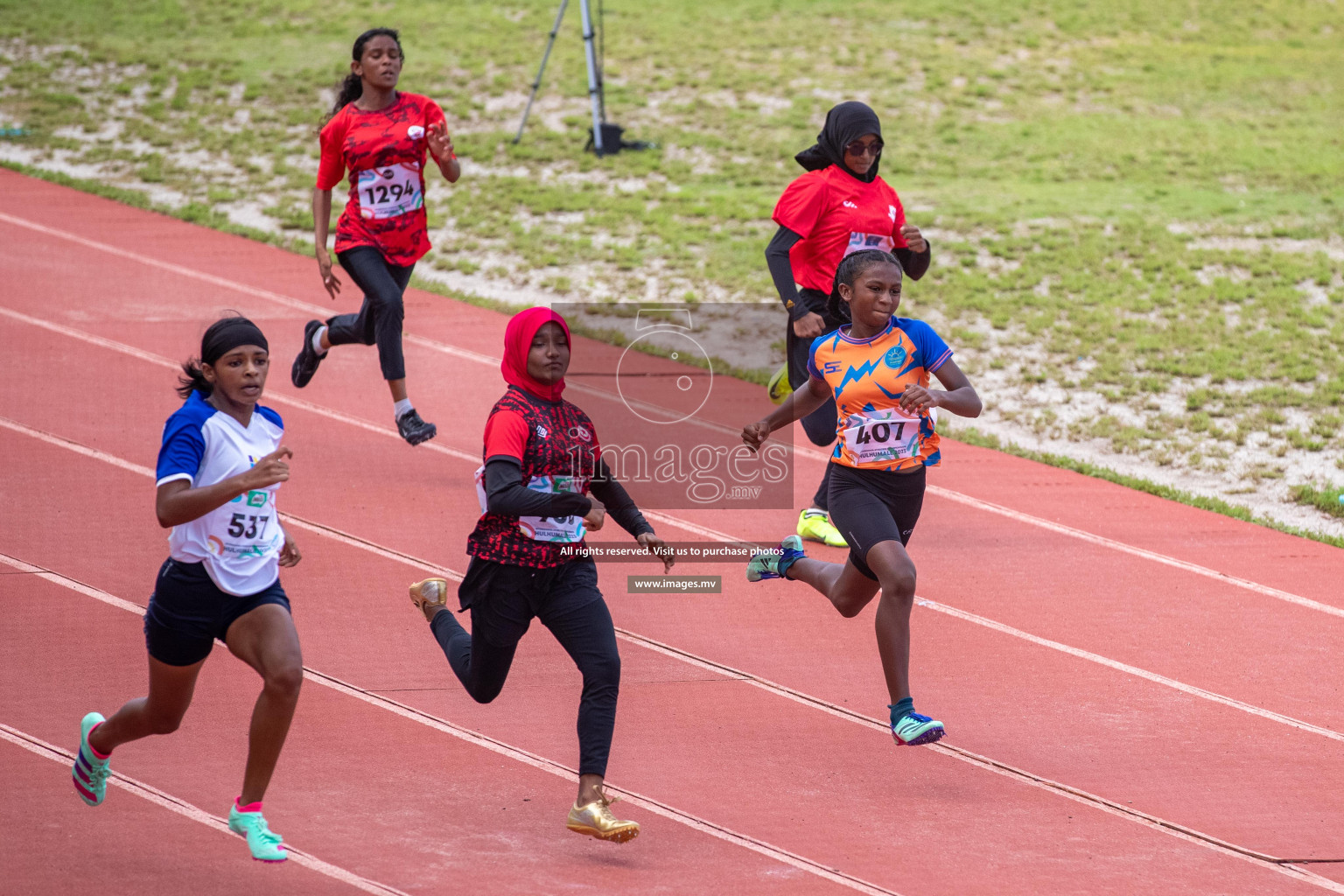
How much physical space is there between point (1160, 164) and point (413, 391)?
11772 mm

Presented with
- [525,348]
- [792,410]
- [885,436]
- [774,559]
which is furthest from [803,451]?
[525,348]

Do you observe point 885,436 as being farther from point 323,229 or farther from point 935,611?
point 323,229

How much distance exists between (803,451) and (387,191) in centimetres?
355

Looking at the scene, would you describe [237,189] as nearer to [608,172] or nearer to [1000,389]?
[608,172]

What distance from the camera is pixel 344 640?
6.64 m

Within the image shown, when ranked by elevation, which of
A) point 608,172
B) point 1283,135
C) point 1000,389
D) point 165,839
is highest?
point 1283,135

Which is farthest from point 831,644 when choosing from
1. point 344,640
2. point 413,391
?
point 413,391

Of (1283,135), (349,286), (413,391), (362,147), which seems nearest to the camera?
(362,147)

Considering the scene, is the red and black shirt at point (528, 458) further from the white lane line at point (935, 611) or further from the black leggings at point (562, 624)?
the white lane line at point (935, 611)

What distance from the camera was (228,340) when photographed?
4.57 metres

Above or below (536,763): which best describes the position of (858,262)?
above

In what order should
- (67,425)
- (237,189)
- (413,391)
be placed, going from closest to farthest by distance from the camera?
(67,425), (413,391), (237,189)

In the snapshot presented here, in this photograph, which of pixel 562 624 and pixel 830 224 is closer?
pixel 562 624

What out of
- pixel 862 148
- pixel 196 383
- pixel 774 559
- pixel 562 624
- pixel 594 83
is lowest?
pixel 774 559
